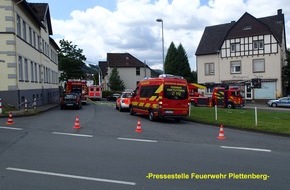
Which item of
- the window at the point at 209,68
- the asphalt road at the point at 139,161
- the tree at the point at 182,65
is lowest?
the asphalt road at the point at 139,161

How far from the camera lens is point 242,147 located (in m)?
11.7

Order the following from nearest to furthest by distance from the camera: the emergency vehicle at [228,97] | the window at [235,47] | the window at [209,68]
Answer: the emergency vehicle at [228,97]
the window at [235,47]
the window at [209,68]

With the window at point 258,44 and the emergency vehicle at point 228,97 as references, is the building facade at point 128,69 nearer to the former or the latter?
the window at point 258,44

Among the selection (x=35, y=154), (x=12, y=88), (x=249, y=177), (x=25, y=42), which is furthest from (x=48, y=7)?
(x=249, y=177)

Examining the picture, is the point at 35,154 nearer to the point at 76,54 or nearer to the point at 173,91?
the point at 173,91

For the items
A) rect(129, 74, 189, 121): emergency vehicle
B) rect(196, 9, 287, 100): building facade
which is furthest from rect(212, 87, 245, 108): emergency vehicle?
rect(129, 74, 189, 121): emergency vehicle

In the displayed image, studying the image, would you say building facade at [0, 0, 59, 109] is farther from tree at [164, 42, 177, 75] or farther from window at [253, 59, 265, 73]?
tree at [164, 42, 177, 75]

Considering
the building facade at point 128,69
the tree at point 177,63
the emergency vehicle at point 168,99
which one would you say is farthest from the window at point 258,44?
the building facade at point 128,69

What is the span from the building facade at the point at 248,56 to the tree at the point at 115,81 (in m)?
25.4

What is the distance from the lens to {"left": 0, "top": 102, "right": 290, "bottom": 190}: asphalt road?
6906 mm

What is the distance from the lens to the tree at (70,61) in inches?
2766

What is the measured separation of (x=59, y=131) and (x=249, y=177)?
31.0ft

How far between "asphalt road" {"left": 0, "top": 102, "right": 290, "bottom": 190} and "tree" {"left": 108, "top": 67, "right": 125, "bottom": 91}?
63082mm

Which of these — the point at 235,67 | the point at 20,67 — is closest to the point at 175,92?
the point at 20,67
